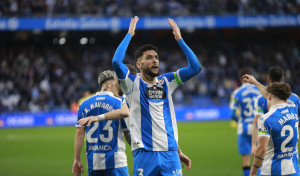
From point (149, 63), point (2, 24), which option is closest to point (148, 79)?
point (149, 63)

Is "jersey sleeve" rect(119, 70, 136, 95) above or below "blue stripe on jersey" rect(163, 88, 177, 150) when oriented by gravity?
above

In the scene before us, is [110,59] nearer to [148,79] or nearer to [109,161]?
[109,161]

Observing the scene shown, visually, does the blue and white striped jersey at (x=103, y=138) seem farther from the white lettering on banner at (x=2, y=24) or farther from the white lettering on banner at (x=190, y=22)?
the white lettering on banner at (x=190, y=22)

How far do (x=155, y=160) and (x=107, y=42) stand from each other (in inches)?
1151

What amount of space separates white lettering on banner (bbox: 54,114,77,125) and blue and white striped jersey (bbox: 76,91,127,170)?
20.0 metres

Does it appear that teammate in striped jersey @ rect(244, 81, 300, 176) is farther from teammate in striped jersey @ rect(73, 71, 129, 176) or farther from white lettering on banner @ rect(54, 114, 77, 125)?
white lettering on banner @ rect(54, 114, 77, 125)

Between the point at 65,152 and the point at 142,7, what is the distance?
54.9 feet

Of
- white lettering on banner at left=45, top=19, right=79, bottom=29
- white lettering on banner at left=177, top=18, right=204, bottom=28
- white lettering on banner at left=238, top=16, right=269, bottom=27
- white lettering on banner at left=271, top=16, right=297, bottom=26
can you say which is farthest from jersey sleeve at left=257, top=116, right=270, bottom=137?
white lettering on banner at left=271, top=16, right=297, bottom=26

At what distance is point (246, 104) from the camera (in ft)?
29.8

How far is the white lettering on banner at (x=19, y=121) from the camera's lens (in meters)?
24.7

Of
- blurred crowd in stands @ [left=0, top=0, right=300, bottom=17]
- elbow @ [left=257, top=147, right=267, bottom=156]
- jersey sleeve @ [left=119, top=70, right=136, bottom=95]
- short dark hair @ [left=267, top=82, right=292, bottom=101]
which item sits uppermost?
blurred crowd in stands @ [left=0, top=0, right=300, bottom=17]

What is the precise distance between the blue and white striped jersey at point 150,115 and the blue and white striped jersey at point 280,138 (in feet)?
3.50

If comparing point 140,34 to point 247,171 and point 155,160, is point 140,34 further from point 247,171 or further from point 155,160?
point 155,160

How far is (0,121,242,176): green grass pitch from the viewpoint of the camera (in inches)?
438
